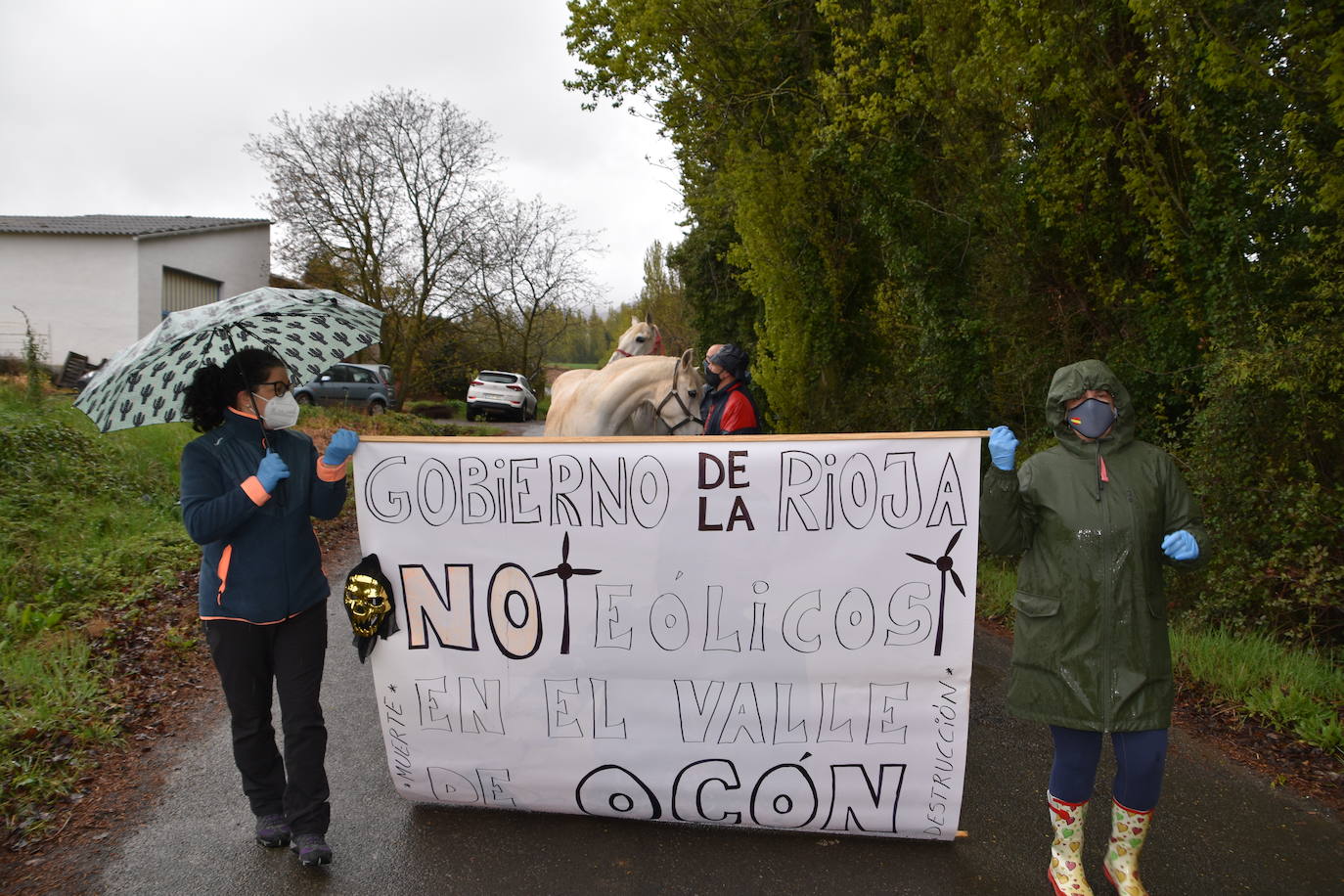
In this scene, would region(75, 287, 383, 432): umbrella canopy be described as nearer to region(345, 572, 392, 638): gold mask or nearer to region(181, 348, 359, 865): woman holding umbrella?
region(181, 348, 359, 865): woman holding umbrella

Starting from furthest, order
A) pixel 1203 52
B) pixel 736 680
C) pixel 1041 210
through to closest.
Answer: pixel 1041 210 → pixel 1203 52 → pixel 736 680

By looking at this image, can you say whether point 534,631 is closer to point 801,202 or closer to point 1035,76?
point 1035,76

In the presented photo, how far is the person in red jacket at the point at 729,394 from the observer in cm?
520

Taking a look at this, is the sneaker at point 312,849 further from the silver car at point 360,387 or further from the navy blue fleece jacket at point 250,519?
the silver car at point 360,387

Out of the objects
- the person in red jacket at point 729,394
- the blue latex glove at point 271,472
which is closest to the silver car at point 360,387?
the person in red jacket at point 729,394

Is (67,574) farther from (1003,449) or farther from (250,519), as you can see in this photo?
(1003,449)

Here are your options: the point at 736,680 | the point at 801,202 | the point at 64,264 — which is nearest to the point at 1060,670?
the point at 736,680

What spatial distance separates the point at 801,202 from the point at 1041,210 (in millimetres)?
5908

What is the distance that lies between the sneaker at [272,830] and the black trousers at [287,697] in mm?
129

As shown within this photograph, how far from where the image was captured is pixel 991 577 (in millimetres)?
7613

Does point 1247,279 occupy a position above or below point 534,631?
above

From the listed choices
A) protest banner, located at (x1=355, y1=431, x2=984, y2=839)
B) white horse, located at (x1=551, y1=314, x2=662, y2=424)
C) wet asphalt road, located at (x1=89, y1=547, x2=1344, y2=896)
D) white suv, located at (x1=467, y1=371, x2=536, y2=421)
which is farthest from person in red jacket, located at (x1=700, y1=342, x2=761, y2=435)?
white suv, located at (x1=467, y1=371, x2=536, y2=421)

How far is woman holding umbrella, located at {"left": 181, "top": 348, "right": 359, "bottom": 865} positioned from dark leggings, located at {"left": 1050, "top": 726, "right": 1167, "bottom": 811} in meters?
2.60

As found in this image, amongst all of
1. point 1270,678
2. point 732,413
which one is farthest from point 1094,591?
point 1270,678
